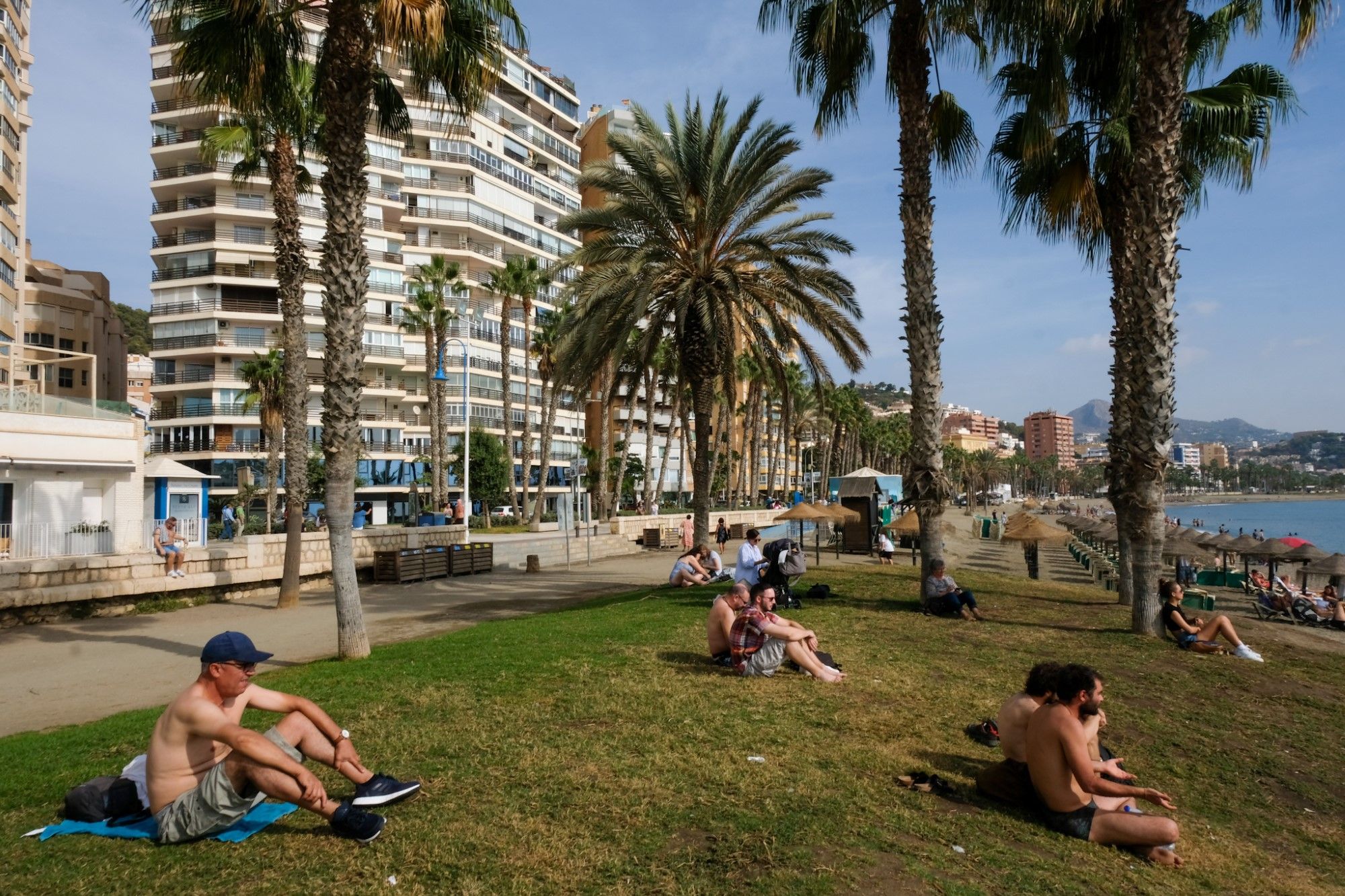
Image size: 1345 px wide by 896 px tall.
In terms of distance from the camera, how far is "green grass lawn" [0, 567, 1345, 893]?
13.8 ft

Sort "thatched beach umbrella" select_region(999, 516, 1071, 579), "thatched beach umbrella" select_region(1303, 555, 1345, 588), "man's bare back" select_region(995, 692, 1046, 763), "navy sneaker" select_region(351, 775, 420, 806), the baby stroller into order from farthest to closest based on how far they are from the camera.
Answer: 1. "thatched beach umbrella" select_region(1303, 555, 1345, 588)
2. "thatched beach umbrella" select_region(999, 516, 1071, 579)
3. the baby stroller
4. "man's bare back" select_region(995, 692, 1046, 763)
5. "navy sneaker" select_region(351, 775, 420, 806)

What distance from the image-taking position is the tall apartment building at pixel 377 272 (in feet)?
165

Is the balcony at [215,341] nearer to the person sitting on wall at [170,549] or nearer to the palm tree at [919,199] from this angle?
the person sitting on wall at [170,549]

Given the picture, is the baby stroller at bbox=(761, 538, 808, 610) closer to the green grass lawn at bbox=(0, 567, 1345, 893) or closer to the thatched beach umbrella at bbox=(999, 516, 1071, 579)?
the green grass lawn at bbox=(0, 567, 1345, 893)

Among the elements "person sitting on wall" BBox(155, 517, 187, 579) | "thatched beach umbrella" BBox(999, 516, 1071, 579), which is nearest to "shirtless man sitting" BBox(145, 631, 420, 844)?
"person sitting on wall" BBox(155, 517, 187, 579)

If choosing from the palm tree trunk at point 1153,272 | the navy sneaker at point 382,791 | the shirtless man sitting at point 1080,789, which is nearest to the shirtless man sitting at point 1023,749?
the shirtless man sitting at point 1080,789

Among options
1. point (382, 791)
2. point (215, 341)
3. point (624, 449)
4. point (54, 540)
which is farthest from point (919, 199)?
point (215, 341)

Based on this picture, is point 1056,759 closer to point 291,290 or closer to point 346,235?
point 346,235

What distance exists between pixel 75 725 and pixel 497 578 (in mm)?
Result: 14471

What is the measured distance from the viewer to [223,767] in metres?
4.41

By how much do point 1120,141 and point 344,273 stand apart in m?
12.2

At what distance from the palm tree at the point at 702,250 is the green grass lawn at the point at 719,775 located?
773 centimetres

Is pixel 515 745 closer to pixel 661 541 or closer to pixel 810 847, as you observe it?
pixel 810 847

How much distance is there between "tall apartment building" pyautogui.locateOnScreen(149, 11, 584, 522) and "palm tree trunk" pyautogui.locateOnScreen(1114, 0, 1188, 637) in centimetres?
3561
